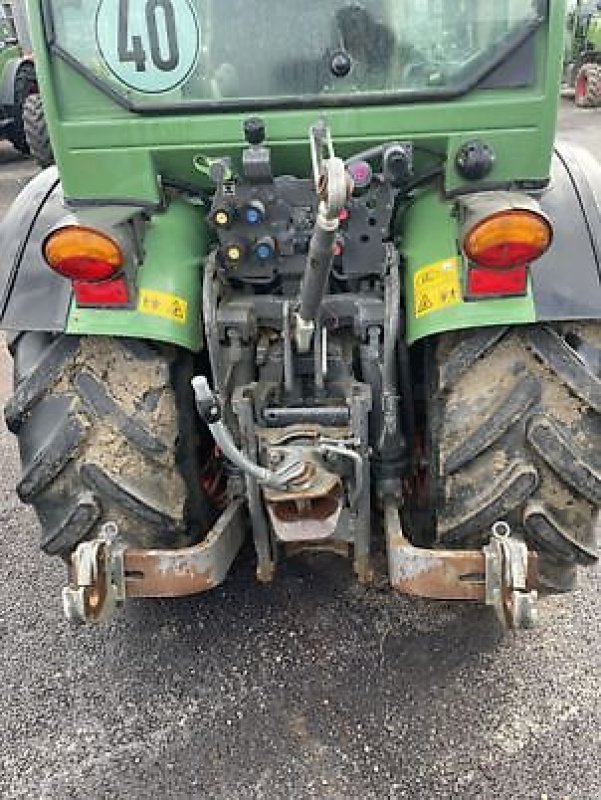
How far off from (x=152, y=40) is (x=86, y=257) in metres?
0.64

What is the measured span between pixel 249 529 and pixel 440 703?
76cm

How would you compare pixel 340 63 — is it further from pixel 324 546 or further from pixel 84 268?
pixel 324 546

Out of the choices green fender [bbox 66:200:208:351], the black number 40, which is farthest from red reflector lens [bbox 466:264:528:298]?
the black number 40

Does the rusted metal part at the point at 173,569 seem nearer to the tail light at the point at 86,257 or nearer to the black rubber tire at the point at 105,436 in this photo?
the black rubber tire at the point at 105,436

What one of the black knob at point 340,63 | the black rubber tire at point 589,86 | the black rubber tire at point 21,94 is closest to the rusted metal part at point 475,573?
the black knob at point 340,63

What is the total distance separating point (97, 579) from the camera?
7.27 ft

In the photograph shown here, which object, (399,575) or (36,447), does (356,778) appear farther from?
(36,447)

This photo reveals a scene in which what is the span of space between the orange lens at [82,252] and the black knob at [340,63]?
2.47 feet

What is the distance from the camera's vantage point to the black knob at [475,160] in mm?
2293

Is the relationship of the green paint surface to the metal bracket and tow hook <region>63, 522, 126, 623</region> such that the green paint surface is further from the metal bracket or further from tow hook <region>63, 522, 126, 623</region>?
tow hook <region>63, 522, 126, 623</region>

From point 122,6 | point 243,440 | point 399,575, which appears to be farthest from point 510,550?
point 122,6

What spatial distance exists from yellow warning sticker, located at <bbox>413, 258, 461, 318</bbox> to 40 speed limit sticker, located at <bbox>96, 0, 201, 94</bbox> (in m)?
0.83

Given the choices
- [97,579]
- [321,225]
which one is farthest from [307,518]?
[321,225]

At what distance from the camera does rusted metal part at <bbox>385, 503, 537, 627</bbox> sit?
212 centimetres
